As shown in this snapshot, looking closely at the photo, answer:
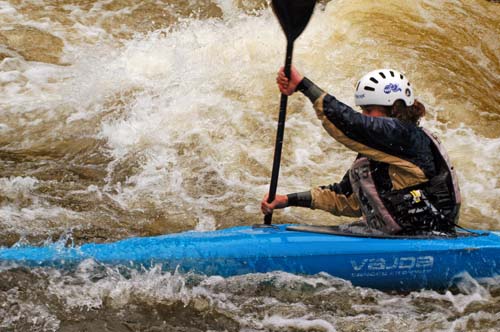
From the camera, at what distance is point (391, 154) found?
4.11m

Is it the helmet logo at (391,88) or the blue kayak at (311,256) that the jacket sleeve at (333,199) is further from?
the helmet logo at (391,88)

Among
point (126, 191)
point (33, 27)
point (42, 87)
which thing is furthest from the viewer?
point (33, 27)

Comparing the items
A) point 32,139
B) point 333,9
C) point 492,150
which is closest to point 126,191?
point 32,139

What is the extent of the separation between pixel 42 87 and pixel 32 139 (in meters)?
1.06

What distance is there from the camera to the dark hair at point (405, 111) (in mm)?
4195

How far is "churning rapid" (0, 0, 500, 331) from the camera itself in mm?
4234

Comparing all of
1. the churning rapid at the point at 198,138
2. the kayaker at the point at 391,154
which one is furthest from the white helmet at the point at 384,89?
the churning rapid at the point at 198,138

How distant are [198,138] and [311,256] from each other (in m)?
2.61

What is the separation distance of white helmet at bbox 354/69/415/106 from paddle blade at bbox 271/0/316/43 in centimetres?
49

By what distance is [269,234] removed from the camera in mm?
4465

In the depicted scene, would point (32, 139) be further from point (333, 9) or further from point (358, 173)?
point (333, 9)

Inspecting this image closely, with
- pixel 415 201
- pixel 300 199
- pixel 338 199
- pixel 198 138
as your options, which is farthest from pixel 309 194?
pixel 198 138

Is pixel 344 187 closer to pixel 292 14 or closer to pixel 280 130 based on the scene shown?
pixel 280 130

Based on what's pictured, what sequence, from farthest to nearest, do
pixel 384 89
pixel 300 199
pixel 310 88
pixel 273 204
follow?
pixel 300 199 → pixel 273 204 → pixel 384 89 → pixel 310 88
